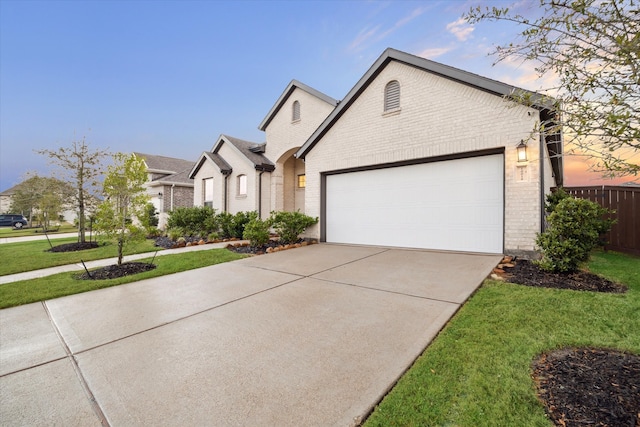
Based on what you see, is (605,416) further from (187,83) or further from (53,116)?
(53,116)

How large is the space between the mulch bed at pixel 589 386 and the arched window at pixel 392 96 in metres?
7.46

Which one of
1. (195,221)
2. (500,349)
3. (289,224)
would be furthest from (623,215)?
(195,221)

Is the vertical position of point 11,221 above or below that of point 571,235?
below

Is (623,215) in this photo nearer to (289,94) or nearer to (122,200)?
(122,200)

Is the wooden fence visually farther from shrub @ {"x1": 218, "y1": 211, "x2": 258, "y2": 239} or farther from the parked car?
the parked car

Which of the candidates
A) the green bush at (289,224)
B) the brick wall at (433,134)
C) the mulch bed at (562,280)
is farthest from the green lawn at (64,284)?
the mulch bed at (562,280)

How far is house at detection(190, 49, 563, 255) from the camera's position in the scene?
20.9 ft

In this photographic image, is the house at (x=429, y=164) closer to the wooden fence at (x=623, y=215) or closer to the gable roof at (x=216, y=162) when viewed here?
the wooden fence at (x=623, y=215)

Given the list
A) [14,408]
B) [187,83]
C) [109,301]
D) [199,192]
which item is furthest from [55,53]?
[14,408]

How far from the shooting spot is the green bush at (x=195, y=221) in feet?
42.7

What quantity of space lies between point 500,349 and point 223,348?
2.63 m

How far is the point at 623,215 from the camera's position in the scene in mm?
7887

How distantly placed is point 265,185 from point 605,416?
14000 millimetres

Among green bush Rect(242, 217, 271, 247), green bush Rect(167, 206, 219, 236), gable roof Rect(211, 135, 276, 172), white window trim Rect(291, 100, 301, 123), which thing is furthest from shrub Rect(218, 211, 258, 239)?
white window trim Rect(291, 100, 301, 123)
